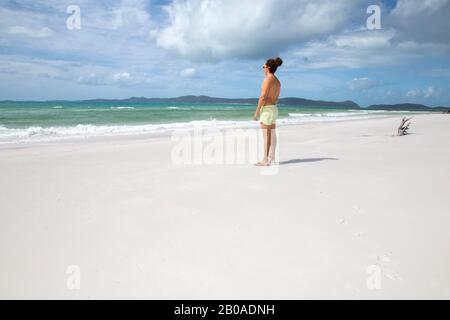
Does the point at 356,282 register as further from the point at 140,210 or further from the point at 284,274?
the point at 140,210

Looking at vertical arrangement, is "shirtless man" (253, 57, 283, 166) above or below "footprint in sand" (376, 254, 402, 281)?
above

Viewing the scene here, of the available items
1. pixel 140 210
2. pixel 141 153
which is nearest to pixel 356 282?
pixel 140 210

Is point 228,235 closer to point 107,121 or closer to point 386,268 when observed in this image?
point 386,268

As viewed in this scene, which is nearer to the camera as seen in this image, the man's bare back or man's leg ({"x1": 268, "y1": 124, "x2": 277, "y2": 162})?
the man's bare back

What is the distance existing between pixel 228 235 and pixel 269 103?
327cm

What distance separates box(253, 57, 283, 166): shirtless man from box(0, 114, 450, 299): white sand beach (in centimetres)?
110

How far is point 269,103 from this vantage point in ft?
17.2

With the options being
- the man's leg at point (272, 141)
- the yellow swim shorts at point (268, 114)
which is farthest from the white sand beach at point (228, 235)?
the yellow swim shorts at point (268, 114)

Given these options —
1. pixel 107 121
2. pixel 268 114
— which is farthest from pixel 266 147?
pixel 107 121


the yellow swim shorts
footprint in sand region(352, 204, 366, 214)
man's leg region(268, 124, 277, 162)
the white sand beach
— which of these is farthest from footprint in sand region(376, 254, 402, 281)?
the yellow swim shorts

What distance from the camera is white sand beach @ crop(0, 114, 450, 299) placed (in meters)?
1.91

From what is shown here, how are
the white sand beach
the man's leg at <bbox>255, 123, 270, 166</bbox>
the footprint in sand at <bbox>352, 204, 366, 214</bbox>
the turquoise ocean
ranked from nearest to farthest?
1. the white sand beach
2. the footprint in sand at <bbox>352, 204, 366, 214</bbox>
3. the man's leg at <bbox>255, 123, 270, 166</bbox>
4. the turquoise ocean

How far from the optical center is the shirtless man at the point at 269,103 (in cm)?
510

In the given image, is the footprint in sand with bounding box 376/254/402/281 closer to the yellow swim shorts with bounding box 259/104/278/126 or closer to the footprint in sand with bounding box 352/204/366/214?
the footprint in sand with bounding box 352/204/366/214
